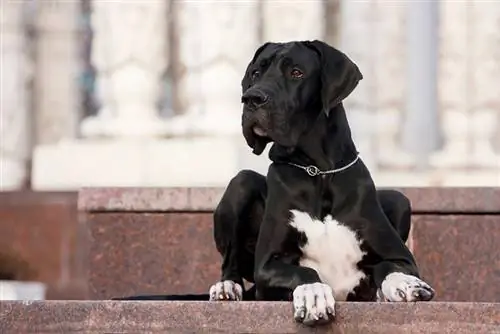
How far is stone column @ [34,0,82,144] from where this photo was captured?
12.4m

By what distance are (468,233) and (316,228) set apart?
73.6 inches

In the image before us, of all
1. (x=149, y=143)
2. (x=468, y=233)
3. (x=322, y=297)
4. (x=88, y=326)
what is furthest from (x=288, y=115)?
(x=149, y=143)

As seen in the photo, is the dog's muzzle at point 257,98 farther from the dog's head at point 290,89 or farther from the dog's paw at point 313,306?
the dog's paw at point 313,306

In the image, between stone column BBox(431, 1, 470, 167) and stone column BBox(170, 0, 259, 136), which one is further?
stone column BBox(431, 1, 470, 167)

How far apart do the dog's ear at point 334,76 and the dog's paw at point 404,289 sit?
638 millimetres

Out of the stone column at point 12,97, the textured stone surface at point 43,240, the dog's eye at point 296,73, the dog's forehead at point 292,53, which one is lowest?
the textured stone surface at point 43,240

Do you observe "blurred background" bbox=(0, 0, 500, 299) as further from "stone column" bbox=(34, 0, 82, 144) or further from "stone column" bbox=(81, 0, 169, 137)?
"stone column" bbox=(34, 0, 82, 144)

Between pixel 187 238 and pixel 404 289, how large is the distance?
88.3 inches

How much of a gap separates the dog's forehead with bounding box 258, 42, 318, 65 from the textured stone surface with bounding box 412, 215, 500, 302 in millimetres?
1862

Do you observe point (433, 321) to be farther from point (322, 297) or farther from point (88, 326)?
point (88, 326)

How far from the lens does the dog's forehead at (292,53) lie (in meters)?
4.71

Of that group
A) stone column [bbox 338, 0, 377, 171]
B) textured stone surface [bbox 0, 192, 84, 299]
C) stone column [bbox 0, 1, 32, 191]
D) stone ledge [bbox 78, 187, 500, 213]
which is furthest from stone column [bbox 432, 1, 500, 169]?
stone ledge [bbox 78, 187, 500, 213]

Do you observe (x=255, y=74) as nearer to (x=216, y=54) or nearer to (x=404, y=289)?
(x=404, y=289)

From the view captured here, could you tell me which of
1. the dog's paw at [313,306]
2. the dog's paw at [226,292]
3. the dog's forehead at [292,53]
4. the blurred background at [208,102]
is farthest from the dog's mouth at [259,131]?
the blurred background at [208,102]
